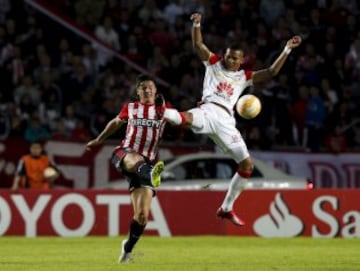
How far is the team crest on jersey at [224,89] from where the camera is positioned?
14844 mm

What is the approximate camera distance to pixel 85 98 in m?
22.5

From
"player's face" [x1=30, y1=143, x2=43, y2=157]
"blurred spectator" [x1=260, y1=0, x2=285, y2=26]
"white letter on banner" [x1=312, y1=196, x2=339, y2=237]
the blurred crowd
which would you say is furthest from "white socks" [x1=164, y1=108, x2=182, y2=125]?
"blurred spectator" [x1=260, y1=0, x2=285, y2=26]

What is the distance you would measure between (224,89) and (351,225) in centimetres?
555

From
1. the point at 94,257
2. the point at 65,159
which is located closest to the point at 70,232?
the point at 65,159

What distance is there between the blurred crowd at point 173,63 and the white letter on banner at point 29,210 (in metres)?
2.31

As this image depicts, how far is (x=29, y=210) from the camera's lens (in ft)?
64.8

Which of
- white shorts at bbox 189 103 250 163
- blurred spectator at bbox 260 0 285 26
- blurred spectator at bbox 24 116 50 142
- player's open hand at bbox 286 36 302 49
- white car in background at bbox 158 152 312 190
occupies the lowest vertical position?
white car in background at bbox 158 152 312 190

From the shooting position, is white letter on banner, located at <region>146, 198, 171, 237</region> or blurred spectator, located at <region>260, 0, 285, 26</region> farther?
blurred spectator, located at <region>260, 0, 285, 26</region>

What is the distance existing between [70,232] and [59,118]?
3.23m

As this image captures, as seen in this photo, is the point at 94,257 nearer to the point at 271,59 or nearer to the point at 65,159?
the point at 65,159

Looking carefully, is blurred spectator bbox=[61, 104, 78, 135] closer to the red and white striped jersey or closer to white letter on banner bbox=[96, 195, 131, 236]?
white letter on banner bbox=[96, 195, 131, 236]

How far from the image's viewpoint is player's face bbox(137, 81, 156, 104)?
44.4 feet

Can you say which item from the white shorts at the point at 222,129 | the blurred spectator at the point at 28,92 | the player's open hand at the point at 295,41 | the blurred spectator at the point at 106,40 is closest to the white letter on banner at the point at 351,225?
the white shorts at the point at 222,129

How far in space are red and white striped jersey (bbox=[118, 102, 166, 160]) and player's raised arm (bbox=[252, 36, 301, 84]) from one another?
1.60 m
